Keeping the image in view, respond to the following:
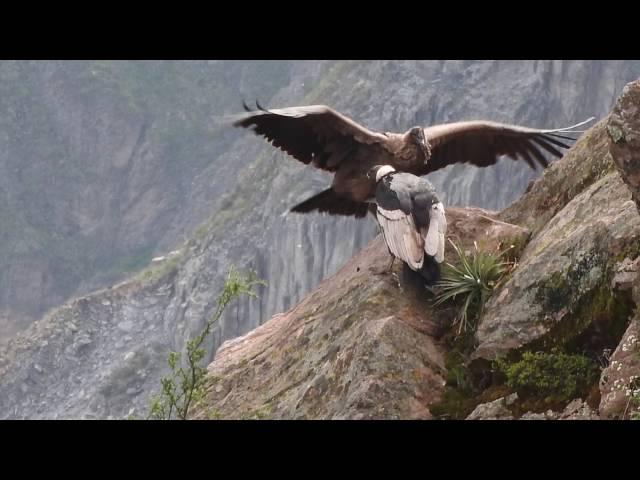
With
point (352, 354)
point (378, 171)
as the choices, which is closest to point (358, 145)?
point (378, 171)

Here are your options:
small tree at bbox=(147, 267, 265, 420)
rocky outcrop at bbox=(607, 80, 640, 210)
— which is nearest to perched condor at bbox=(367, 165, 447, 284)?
small tree at bbox=(147, 267, 265, 420)

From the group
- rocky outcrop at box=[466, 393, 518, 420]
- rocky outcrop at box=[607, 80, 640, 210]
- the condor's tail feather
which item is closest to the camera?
rocky outcrop at box=[607, 80, 640, 210]

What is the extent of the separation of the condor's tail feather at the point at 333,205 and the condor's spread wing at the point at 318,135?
0.64 m

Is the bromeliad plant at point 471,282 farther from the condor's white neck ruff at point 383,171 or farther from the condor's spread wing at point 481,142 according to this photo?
the condor's spread wing at point 481,142

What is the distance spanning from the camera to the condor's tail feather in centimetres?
1397

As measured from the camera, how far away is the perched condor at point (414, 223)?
997cm

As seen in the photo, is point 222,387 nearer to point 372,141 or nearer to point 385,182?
point 385,182

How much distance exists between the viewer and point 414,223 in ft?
33.8

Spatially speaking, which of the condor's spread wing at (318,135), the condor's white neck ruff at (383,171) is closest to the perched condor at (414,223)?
the condor's white neck ruff at (383,171)

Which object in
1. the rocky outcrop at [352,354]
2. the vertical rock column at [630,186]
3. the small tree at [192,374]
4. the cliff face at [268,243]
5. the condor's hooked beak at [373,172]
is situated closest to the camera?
the vertical rock column at [630,186]

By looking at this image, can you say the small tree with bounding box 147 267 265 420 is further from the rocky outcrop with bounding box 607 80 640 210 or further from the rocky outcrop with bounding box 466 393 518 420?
the rocky outcrop with bounding box 607 80 640 210

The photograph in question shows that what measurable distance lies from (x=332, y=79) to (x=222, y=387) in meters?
91.2

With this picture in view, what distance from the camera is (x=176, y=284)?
9600 centimetres

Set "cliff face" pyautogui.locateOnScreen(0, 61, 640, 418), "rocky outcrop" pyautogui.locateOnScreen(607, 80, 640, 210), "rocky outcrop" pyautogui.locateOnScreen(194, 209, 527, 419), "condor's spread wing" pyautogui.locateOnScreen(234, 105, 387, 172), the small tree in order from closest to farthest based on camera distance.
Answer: "rocky outcrop" pyautogui.locateOnScreen(607, 80, 640, 210) → "rocky outcrop" pyautogui.locateOnScreen(194, 209, 527, 419) → the small tree → "condor's spread wing" pyautogui.locateOnScreen(234, 105, 387, 172) → "cliff face" pyautogui.locateOnScreen(0, 61, 640, 418)
